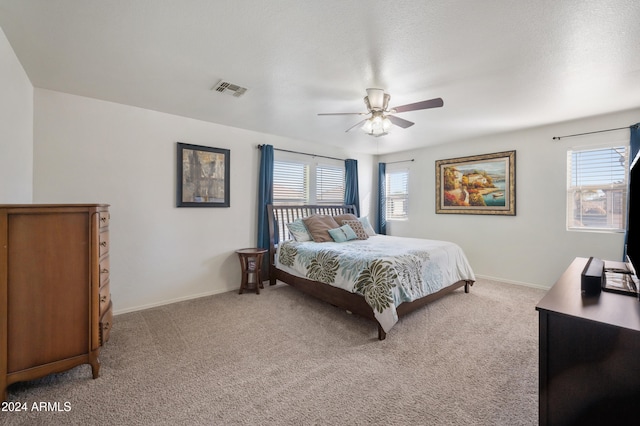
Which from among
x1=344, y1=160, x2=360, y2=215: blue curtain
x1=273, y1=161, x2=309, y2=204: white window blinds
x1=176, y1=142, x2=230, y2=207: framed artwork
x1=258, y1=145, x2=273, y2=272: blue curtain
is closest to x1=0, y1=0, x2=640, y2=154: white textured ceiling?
x1=176, y1=142, x2=230, y2=207: framed artwork

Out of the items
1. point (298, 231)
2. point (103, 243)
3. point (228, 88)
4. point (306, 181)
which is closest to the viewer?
point (103, 243)

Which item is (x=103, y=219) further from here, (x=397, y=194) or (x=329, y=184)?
(x=397, y=194)

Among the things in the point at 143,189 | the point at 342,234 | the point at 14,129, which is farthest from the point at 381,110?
the point at 14,129

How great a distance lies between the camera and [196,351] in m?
2.28

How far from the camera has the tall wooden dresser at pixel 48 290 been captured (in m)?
1.65

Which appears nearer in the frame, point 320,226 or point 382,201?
point 320,226

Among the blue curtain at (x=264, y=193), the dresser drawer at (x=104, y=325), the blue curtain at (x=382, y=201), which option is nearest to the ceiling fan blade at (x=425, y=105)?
the blue curtain at (x=264, y=193)

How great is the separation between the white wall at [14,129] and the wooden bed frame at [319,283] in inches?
104

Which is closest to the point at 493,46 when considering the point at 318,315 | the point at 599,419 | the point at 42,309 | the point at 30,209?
the point at 599,419

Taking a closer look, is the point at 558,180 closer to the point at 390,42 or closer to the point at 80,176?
the point at 390,42

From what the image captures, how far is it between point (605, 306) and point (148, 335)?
3358 millimetres

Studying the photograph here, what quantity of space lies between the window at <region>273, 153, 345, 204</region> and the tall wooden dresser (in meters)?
2.84

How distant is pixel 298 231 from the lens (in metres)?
4.14

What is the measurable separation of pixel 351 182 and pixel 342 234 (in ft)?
5.58
